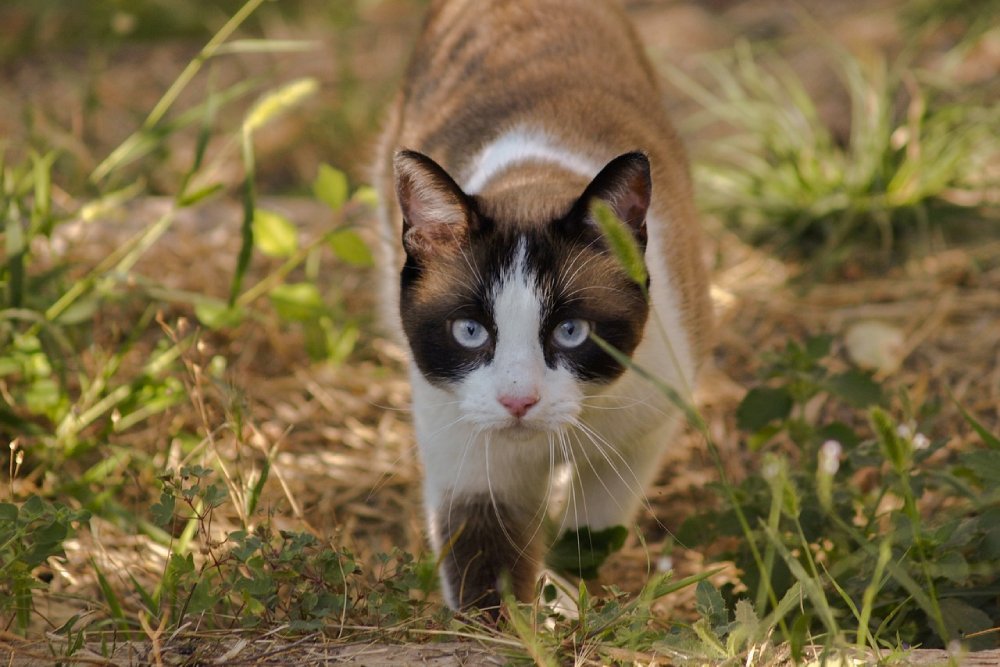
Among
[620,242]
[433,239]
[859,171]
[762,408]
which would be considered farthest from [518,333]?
[859,171]

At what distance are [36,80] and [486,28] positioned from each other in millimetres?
3107

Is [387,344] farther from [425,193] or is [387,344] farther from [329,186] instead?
[425,193]

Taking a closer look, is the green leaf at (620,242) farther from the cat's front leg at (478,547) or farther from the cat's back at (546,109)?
the cat's front leg at (478,547)

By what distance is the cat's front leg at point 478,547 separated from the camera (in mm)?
2270

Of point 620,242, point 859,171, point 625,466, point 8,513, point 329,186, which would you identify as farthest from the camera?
point 859,171

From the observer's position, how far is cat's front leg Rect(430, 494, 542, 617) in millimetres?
2270

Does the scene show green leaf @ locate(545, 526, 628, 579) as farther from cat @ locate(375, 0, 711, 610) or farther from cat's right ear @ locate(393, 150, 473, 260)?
cat's right ear @ locate(393, 150, 473, 260)

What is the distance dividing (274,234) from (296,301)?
0.65 ft

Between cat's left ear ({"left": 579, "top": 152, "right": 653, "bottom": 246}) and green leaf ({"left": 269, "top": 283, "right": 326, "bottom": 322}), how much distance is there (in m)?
1.21

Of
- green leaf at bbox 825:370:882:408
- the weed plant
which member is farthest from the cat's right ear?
the weed plant

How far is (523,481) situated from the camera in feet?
7.53

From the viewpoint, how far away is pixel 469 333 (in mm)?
1994

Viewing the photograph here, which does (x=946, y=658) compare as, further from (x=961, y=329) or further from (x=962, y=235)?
(x=962, y=235)

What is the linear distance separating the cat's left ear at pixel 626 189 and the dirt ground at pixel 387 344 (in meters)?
0.56
